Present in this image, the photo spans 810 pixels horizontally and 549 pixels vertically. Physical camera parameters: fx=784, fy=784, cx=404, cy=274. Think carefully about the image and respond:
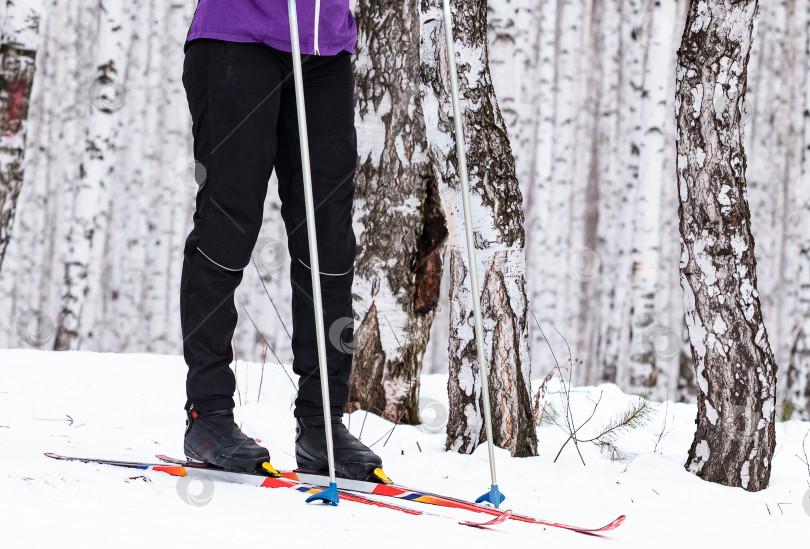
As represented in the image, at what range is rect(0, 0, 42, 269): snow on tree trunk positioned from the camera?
5.48 m

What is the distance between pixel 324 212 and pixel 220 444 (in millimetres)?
713

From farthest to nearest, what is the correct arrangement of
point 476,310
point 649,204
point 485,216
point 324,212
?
point 649,204, point 485,216, point 324,212, point 476,310

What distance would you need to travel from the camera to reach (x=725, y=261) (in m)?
2.77

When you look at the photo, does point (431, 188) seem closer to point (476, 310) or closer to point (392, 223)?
point (392, 223)

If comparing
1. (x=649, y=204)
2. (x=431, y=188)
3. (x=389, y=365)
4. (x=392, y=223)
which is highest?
(x=649, y=204)

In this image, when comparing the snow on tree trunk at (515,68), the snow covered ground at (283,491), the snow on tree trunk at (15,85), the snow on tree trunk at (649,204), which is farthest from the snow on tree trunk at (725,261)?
the snow on tree trunk at (649,204)

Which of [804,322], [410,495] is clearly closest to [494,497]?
[410,495]

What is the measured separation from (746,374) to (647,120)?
5.35 m

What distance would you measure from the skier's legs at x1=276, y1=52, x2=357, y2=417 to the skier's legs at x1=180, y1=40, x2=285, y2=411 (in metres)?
0.11

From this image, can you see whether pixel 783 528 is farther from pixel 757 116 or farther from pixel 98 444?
pixel 757 116

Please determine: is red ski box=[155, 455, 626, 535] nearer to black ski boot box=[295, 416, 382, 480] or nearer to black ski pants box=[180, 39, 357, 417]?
black ski boot box=[295, 416, 382, 480]

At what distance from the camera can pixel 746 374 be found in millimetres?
2738

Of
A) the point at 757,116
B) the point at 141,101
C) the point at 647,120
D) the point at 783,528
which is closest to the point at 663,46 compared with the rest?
the point at 647,120

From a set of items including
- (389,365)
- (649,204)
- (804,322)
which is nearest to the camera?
(389,365)
